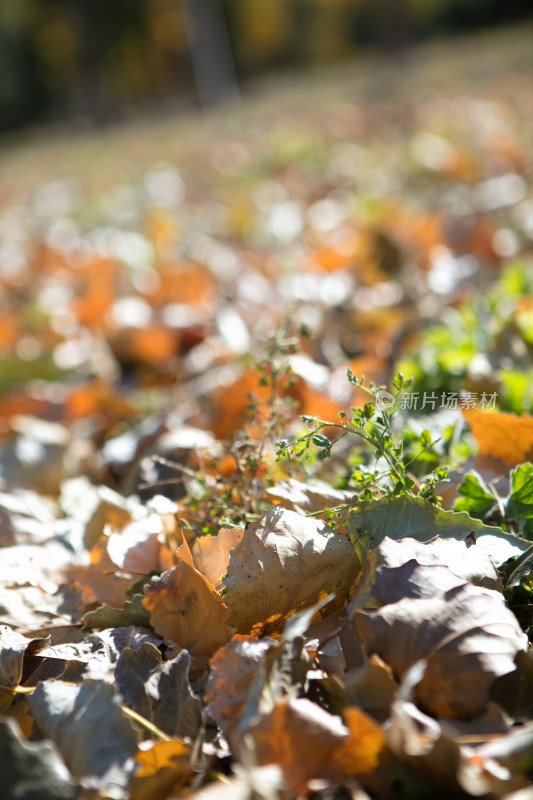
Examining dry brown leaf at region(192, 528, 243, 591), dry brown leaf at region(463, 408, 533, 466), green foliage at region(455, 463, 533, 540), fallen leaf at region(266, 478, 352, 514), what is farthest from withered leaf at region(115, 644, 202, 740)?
dry brown leaf at region(463, 408, 533, 466)

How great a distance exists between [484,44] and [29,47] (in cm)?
2404

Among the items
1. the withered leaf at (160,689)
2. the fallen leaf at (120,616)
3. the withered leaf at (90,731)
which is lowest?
the fallen leaf at (120,616)

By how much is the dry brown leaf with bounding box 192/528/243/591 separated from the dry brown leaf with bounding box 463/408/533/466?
1.20 ft

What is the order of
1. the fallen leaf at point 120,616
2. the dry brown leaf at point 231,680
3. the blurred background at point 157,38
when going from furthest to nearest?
the blurred background at point 157,38 < the fallen leaf at point 120,616 < the dry brown leaf at point 231,680


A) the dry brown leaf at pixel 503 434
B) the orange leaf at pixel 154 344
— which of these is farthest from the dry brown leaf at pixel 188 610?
the orange leaf at pixel 154 344

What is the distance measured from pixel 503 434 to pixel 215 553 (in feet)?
1.42

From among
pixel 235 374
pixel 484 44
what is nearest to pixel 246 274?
pixel 235 374

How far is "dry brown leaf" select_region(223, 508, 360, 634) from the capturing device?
34.1 inches

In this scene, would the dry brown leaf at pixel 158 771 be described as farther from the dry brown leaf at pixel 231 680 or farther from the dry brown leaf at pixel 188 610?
the dry brown leaf at pixel 188 610

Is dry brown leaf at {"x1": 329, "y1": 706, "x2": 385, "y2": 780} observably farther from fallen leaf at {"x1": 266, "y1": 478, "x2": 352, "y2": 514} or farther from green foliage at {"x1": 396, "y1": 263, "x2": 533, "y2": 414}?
green foliage at {"x1": 396, "y1": 263, "x2": 533, "y2": 414}

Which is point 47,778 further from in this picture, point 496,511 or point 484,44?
point 484,44

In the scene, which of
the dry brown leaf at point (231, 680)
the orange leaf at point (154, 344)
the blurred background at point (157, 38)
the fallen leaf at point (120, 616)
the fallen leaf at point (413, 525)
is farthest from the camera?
the blurred background at point (157, 38)

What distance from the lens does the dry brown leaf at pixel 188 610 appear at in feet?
2.93

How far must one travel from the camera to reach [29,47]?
111 ft
